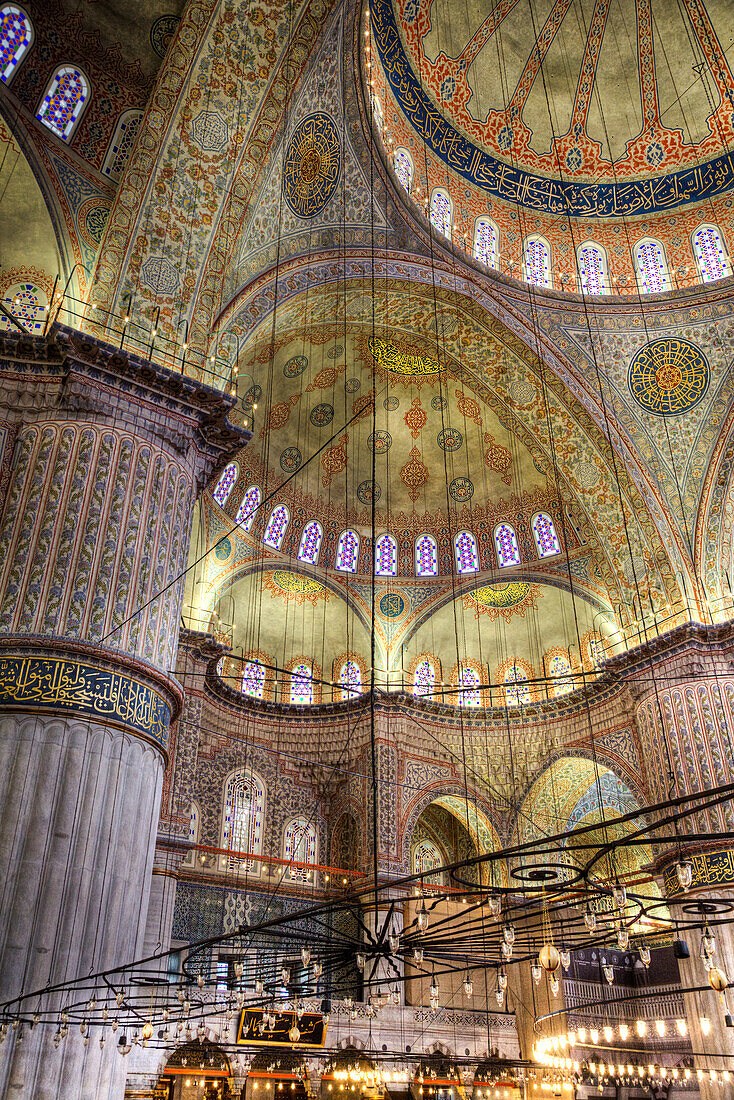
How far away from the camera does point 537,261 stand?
17.4 m

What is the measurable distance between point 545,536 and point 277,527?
605 centimetres

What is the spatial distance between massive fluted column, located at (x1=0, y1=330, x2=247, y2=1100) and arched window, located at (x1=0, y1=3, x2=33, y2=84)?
440 centimetres

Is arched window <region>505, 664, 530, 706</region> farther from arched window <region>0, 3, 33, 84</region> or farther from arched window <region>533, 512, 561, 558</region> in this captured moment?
arched window <region>0, 3, 33, 84</region>

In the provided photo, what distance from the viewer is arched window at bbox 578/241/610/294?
17.3 m

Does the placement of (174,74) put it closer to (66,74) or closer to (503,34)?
(66,74)

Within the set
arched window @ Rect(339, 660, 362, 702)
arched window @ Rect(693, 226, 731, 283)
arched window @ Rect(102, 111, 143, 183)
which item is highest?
arched window @ Rect(693, 226, 731, 283)

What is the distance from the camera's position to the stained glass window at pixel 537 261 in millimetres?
17219

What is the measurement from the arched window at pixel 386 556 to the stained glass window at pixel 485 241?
267 inches

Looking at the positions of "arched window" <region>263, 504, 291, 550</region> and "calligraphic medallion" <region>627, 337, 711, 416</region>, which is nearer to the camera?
"calligraphic medallion" <region>627, 337, 711, 416</region>

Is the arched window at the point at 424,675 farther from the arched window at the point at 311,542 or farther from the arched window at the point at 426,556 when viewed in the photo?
the arched window at the point at 311,542

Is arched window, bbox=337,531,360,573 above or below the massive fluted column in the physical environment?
above

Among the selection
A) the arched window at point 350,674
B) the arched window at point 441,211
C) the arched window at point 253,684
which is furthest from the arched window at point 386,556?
the arched window at point 441,211

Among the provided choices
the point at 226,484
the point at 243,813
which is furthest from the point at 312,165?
the point at 243,813

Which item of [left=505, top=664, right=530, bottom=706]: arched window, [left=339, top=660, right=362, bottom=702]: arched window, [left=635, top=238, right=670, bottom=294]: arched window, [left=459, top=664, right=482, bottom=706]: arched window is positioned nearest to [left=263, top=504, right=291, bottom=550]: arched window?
[left=339, top=660, right=362, bottom=702]: arched window
